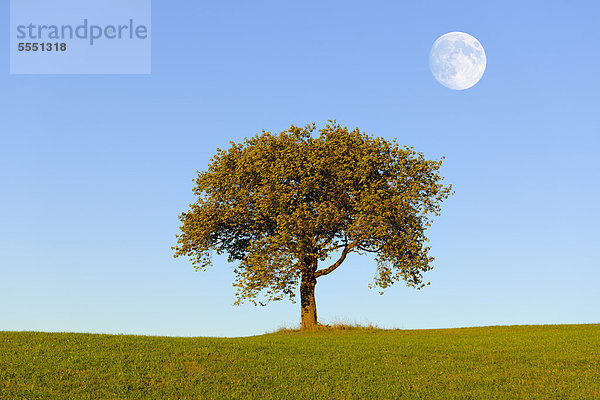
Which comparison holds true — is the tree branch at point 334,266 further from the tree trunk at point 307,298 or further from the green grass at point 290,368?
the green grass at point 290,368

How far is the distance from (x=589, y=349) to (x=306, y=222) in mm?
17548

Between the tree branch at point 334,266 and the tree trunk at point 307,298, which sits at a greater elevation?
the tree branch at point 334,266

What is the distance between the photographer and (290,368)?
23.8m

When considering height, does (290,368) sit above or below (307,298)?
below

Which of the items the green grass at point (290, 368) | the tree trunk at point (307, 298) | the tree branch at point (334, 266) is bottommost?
the green grass at point (290, 368)

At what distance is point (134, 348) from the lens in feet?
85.7

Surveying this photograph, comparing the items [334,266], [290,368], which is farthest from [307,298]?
[290,368]

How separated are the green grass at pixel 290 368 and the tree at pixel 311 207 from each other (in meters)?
8.50

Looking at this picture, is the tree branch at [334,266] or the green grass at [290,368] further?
the tree branch at [334,266]

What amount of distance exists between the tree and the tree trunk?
7cm

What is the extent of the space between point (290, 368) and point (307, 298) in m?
17.7

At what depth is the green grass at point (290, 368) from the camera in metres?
20.6

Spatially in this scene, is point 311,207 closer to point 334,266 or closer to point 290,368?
point 334,266

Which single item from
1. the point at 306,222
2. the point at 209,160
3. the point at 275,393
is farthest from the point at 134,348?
the point at 209,160
